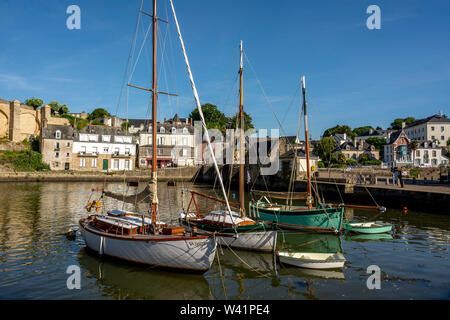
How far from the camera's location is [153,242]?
1194 cm

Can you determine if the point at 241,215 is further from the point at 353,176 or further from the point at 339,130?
the point at 339,130

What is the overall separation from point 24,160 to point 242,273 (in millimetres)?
68803

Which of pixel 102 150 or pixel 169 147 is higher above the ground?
pixel 169 147

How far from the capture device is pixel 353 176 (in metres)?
42.2

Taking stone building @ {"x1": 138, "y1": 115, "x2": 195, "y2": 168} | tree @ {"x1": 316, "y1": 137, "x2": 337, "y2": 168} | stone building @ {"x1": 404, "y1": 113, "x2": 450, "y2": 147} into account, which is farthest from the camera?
stone building @ {"x1": 404, "y1": 113, "x2": 450, "y2": 147}

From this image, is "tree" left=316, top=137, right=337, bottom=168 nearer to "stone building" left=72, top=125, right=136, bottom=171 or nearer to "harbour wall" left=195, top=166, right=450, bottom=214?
"harbour wall" left=195, top=166, right=450, bottom=214

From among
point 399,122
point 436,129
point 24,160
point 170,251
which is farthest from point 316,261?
point 399,122

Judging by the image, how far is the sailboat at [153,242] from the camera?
11.6 m

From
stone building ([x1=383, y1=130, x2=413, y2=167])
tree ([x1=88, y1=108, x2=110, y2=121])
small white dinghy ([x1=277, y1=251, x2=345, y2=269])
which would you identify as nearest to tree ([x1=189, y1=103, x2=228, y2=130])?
tree ([x1=88, y1=108, x2=110, y2=121])

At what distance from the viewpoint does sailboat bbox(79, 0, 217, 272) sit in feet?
38.2

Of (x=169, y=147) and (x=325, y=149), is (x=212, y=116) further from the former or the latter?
(x=325, y=149)
